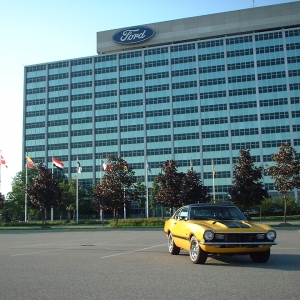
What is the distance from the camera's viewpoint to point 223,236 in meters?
9.84

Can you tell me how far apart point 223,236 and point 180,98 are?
80017mm

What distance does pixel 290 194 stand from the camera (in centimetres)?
8075

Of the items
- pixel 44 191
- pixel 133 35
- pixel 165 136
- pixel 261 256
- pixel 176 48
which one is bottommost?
pixel 261 256

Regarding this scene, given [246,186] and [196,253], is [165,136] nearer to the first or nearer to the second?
[246,186]

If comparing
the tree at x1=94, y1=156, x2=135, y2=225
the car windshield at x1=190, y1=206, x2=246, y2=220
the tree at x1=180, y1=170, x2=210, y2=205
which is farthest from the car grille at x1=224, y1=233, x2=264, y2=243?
the tree at x1=180, y1=170, x2=210, y2=205

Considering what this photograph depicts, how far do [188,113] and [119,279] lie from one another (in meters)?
80.7

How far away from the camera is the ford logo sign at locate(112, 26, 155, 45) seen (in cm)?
9288

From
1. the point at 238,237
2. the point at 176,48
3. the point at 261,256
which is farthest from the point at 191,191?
the point at 176,48

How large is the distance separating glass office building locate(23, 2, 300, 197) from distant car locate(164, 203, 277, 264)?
66.7 meters

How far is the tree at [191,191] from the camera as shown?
43875 millimetres

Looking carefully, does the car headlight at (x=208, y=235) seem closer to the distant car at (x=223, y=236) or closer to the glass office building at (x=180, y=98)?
the distant car at (x=223, y=236)

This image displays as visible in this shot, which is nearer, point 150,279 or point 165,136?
point 150,279

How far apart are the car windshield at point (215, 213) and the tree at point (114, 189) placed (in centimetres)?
3092

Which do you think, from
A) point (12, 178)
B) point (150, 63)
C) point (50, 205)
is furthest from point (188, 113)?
point (50, 205)
